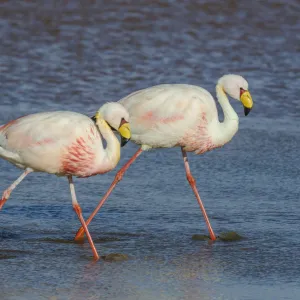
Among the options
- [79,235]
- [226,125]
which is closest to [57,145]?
[79,235]

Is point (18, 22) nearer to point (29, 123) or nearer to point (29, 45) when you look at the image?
point (29, 45)

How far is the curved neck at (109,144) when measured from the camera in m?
7.31

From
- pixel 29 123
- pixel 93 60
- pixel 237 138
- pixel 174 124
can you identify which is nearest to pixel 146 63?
pixel 93 60

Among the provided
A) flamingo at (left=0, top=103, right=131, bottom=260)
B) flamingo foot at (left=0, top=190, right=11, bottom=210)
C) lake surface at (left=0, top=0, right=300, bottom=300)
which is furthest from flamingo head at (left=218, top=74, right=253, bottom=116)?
flamingo foot at (left=0, top=190, right=11, bottom=210)

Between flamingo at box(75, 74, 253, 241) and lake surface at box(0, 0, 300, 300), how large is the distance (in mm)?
481

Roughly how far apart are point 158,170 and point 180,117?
1.24 m

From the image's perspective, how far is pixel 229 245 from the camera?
752cm

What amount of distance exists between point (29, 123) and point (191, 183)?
1.56 metres

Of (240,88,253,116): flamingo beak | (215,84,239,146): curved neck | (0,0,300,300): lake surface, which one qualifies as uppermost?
(240,88,253,116): flamingo beak

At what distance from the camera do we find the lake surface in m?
6.62

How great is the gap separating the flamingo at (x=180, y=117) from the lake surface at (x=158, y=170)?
1.58ft

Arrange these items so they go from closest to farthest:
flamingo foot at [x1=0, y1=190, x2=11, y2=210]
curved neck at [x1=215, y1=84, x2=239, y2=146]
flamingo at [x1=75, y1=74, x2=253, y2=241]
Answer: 1. flamingo foot at [x1=0, y1=190, x2=11, y2=210]
2. flamingo at [x1=75, y1=74, x2=253, y2=241]
3. curved neck at [x1=215, y1=84, x2=239, y2=146]

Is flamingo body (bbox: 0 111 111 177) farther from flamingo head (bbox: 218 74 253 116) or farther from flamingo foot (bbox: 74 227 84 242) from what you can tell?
flamingo head (bbox: 218 74 253 116)

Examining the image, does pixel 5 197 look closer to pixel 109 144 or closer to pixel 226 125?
pixel 109 144
